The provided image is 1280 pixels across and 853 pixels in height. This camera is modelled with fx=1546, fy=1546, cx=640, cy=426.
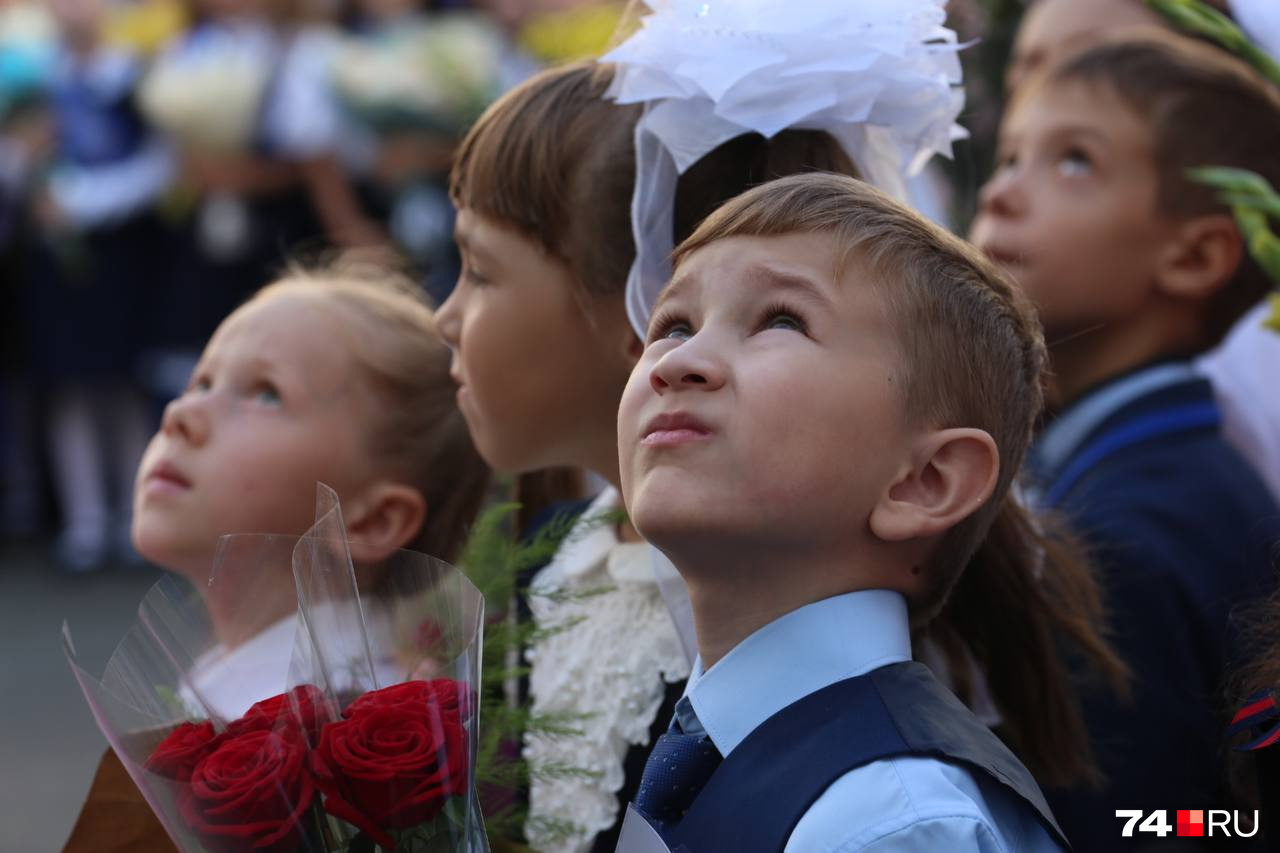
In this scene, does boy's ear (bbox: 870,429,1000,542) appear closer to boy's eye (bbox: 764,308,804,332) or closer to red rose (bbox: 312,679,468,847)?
boy's eye (bbox: 764,308,804,332)

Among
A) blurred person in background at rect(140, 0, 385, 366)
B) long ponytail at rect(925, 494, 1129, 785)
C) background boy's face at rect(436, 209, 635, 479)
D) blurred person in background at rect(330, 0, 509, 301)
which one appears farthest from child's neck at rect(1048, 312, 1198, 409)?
blurred person in background at rect(140, 0, 385, 366)

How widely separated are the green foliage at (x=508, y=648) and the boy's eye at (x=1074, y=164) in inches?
46.1

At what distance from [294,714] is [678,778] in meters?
0.40

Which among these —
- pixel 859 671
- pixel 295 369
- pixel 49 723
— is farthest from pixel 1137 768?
pixel 49 723

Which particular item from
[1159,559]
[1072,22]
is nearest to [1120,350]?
[1159,559]

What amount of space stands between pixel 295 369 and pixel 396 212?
4.60m

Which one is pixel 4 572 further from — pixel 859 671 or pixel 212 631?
pixel 859 671

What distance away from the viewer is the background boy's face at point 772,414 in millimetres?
1516

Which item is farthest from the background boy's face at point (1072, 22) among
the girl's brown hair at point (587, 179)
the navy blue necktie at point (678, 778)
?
the navy blue necktie at point (678, 778)

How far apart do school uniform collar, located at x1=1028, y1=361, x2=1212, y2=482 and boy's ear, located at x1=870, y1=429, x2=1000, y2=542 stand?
3.68 feet

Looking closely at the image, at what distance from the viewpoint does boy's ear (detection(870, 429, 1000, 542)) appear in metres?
1.57

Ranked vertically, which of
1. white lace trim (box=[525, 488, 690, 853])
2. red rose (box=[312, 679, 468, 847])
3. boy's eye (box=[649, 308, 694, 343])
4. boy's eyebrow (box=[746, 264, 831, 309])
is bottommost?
white lace trim (box=[525, 488, 690, 853])

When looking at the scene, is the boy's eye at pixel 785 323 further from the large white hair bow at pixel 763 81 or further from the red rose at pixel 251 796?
the red rose at pixel 251 796

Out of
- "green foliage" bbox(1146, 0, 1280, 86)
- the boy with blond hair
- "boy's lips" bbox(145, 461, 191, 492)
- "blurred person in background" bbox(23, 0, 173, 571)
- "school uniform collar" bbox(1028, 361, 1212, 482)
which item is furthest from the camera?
"blurred person in background" bbox(23, 0, 173, 571)
